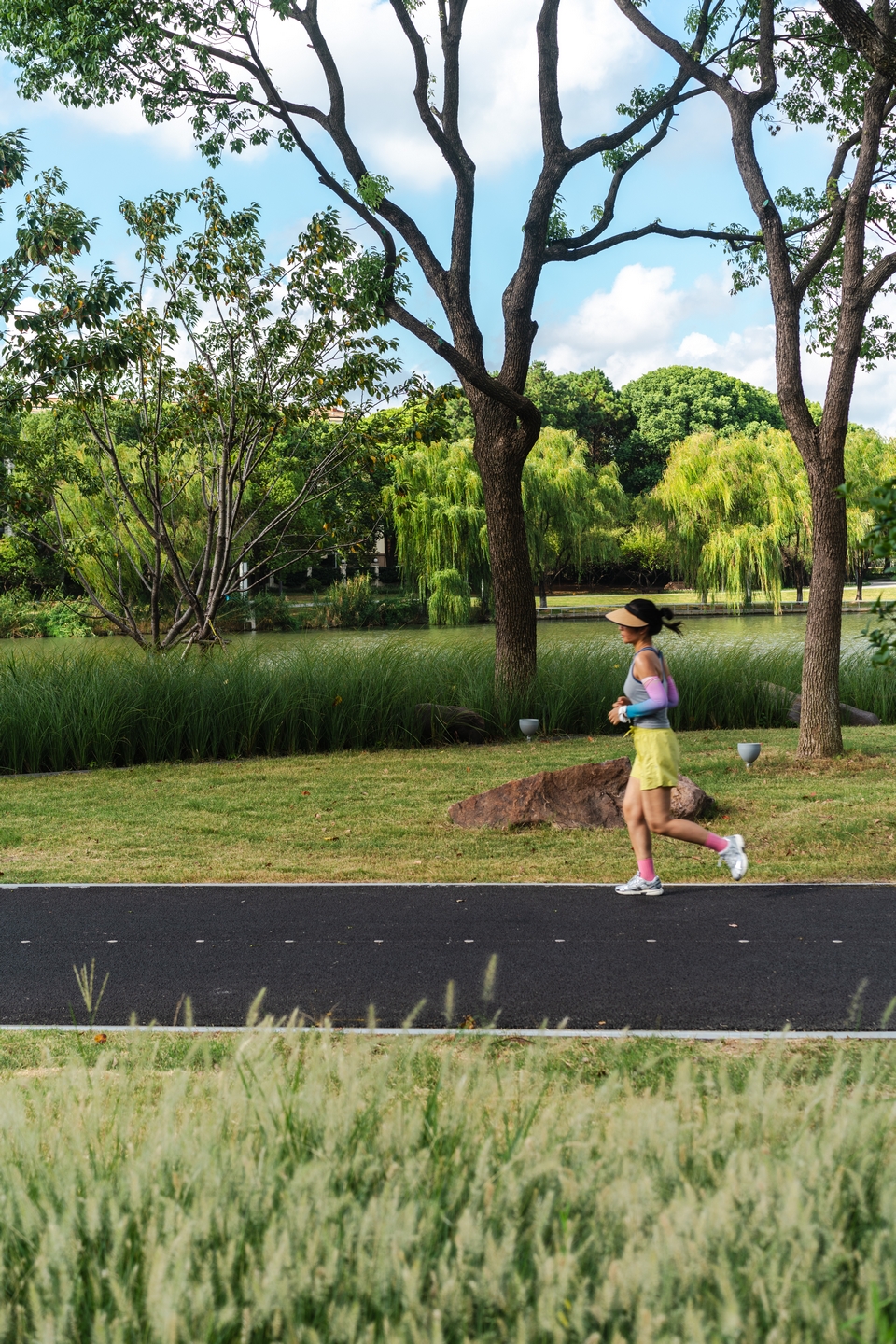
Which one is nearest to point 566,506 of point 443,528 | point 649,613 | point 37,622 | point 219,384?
point 443,528

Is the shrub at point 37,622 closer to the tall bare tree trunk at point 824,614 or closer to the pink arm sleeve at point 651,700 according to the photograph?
the tall bare tree trunk at point 824,614

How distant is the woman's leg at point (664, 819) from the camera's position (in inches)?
287

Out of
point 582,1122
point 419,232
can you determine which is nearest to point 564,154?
point 419,232

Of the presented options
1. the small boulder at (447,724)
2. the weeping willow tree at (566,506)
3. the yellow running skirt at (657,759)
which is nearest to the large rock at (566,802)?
the yellow running skirt at (657,759)

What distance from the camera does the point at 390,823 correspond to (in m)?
9.98

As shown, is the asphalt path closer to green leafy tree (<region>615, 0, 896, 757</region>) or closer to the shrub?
green leafy tree (<region>615, 0, 896, 757</region>)

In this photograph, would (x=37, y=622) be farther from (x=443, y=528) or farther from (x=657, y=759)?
(x=657, y=759)

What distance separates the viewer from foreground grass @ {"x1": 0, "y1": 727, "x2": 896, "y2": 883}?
8.24 metres

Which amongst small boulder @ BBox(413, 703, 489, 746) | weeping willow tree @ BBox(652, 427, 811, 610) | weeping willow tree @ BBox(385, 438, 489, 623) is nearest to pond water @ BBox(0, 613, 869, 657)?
weeping willow tree @ BBox(652, 427, 811, 610)

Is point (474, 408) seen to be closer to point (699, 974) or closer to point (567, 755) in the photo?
point (567, 755)

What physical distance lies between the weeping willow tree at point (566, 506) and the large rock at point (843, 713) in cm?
2262

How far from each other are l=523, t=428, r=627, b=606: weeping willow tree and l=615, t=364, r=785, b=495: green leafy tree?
75.3 ft

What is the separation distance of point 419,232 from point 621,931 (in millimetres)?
Answer: 11990

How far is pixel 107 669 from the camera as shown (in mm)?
14688
